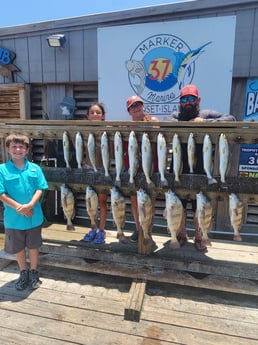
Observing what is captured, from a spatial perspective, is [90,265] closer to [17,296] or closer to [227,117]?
[17,296]

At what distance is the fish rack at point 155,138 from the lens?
2.56 m

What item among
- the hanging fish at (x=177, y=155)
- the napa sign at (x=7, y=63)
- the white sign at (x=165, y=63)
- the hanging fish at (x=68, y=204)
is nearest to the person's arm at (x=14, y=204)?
the hanging fish at (x=68, y=204)

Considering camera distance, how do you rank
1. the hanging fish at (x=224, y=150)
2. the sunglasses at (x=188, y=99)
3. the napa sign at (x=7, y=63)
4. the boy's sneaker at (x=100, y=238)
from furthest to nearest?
the napa sign at (x=7, y=63), the boy's sneaker at (x=100, y=238), the sunglasses at (x=188, y=99), the hanging fish at (x=224, y=150)

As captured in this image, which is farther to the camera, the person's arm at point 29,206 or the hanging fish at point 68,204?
the hanging fish at point 68,204

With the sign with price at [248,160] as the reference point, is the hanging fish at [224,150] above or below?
above

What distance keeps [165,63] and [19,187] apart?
2653 mm

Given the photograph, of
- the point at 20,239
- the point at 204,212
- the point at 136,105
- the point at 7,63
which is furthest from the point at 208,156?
the point at 7,63

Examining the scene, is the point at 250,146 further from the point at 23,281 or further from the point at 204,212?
the point at 23,281

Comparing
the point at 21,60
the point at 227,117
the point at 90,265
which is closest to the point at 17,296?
the point at 90,265

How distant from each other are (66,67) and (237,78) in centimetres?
256

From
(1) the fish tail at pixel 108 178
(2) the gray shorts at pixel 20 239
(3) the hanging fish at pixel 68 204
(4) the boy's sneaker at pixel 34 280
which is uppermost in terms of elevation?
(1) the fish tail at pixel 108 178

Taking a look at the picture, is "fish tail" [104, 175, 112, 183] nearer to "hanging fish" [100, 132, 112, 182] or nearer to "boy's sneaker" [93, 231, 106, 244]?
"hanging fish" [100, 132, 112, 182]

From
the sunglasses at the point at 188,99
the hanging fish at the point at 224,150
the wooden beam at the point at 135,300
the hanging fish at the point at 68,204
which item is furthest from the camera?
the hanging fish at the point at 68,204

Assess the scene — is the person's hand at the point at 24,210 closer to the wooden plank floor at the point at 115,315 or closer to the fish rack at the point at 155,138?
the fish rack at the point at 155,138
